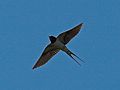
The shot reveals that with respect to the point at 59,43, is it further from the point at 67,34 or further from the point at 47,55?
the point at 47,55

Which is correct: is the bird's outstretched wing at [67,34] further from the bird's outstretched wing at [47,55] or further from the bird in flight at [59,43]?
the bird's outstretched wing at [47,55]

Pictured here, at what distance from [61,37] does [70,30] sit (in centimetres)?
46

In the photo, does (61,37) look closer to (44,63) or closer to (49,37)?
(49,37)

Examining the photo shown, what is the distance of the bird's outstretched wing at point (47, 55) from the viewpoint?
14.1m

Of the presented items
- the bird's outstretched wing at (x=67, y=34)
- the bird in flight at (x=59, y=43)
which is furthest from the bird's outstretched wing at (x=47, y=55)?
the bird's outstretched wing at (x=67, y=34)

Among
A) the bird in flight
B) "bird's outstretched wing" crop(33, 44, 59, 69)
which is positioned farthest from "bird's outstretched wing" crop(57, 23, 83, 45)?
"bird's outstretched wing" crop(33, 44, 59, 69)

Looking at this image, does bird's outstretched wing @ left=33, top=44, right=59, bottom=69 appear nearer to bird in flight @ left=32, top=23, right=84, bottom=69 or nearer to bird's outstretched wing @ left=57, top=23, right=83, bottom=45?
bird in flight @ left=32, top=23, right=84, bottom=69

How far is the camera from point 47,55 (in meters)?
14.3

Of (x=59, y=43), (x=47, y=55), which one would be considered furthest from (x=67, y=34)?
(x=47, y=55)

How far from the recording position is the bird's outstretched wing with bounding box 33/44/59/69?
46.3 ft

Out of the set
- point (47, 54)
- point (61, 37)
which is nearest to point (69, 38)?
point (61, 37)

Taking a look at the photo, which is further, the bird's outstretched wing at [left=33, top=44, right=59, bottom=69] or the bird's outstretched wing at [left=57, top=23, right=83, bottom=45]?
the bird's outstretched wing at [left=33, top=44, right=59, bottom=69]

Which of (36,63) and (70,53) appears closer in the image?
(70,53)

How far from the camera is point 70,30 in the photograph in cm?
1371
